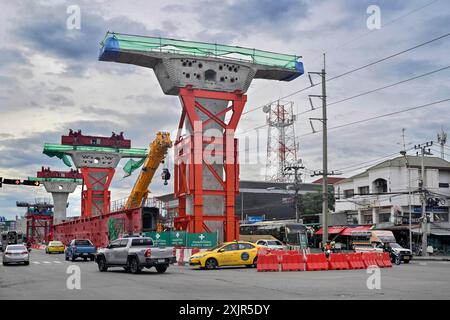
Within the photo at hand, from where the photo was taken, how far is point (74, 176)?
111500 mm

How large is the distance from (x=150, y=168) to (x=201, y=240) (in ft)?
66.3

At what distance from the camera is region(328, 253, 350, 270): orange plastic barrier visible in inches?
1158

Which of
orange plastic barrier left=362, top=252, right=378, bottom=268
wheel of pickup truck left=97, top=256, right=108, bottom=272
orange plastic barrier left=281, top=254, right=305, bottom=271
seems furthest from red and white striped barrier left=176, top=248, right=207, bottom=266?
orange plastic barrier left=362, top=252, right=378, bottom=268

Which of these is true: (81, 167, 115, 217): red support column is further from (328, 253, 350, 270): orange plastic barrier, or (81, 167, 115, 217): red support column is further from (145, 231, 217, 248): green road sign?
(328, 253, 350, 270): orange plastic barrier

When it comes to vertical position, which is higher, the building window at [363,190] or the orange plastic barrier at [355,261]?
the building window at [363,190]

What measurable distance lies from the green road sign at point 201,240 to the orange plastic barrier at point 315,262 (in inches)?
456

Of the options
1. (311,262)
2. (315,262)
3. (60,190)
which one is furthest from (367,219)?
(60,190)

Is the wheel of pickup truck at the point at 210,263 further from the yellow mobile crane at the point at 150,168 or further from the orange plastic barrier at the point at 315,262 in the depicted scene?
the yellow mobile crane at the point at 150,168

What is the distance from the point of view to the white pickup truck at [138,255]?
25469 millimetres

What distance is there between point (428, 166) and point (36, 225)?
338ft

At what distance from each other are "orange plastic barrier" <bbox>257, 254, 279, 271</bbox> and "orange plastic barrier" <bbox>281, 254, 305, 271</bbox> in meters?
0.42

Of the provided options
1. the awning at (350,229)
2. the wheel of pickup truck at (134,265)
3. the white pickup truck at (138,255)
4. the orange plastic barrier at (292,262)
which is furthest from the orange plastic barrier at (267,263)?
the awning at (350,229)

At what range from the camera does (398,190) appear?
63.8 m
